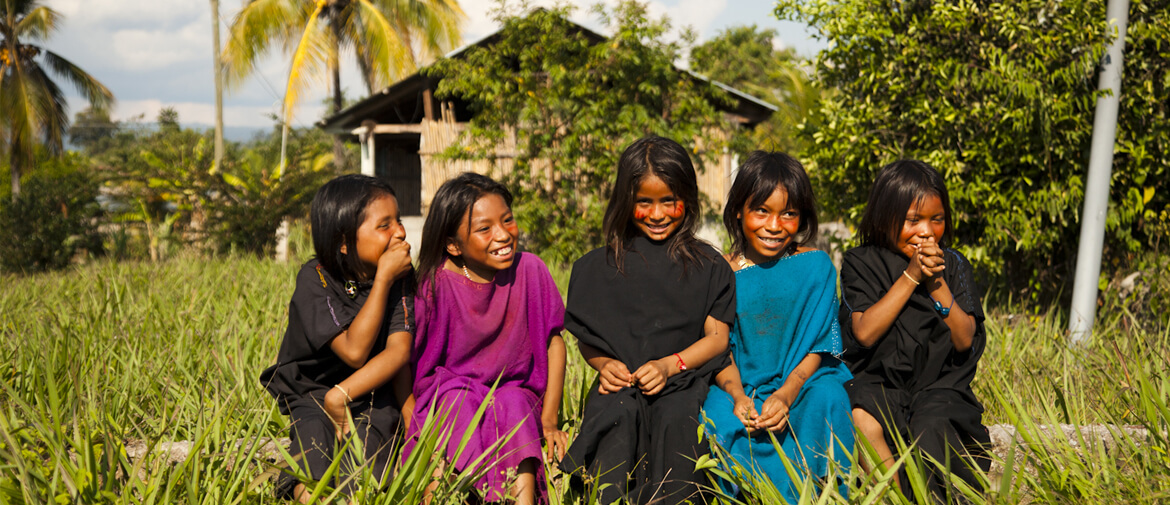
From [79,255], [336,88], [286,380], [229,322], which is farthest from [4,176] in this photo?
[286,380]

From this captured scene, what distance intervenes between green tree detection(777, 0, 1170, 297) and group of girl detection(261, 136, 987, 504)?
250 cm

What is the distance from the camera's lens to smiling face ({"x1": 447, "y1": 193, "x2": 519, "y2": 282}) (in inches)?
96.3

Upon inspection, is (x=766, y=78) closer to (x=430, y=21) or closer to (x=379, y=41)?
(x=430, y=21)

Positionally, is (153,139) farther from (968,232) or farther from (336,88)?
(968,232)

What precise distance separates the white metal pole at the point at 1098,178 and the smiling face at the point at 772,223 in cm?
264

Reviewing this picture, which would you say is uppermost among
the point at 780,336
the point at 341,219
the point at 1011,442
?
the point at 341,219

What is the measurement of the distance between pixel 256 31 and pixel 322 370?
16.3 meters

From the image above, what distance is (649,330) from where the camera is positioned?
2.42 m

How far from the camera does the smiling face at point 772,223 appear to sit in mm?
2416

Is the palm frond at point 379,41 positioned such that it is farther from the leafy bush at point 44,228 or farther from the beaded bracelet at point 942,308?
the beaded bracelet at point 942,308

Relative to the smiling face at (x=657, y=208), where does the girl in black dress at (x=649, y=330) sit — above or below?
below

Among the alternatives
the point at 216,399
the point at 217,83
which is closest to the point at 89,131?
the point at 217,83

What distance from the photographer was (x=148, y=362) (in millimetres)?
3420

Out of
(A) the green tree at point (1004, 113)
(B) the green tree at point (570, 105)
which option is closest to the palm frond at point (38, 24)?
(B) the green tree at point (570, 105)
